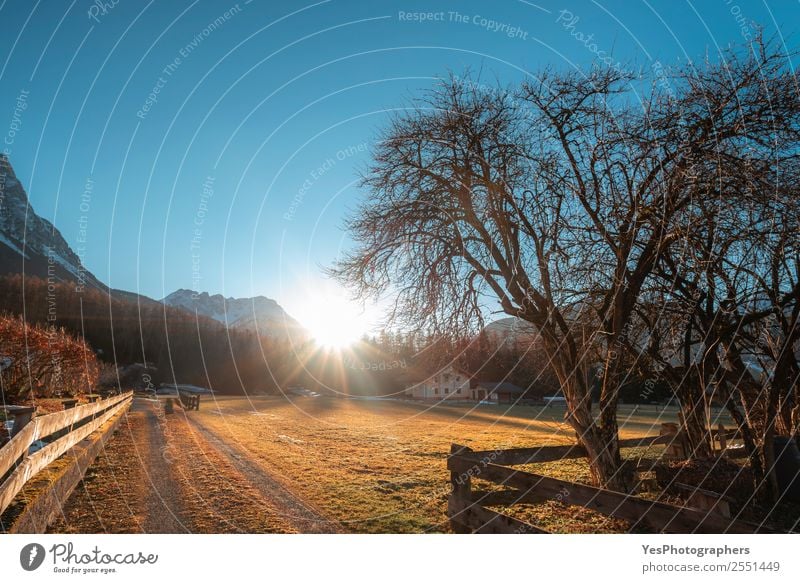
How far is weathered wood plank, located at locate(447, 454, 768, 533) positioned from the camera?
4406 mm

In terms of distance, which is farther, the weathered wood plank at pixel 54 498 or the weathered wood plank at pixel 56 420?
the weathered wood plank at pixel 56 420

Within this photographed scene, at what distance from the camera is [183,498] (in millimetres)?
7781

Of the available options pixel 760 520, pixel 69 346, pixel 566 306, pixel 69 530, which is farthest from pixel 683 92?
pixel 69 346

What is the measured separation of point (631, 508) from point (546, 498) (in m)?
2.09

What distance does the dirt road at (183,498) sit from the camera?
6422 mm

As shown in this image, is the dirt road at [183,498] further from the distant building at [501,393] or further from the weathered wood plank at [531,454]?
the distant building at [501,393]

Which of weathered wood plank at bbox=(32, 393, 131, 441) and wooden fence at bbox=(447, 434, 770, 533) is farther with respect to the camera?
weathered wood plank at bbox=(32, 393, 131, 441)

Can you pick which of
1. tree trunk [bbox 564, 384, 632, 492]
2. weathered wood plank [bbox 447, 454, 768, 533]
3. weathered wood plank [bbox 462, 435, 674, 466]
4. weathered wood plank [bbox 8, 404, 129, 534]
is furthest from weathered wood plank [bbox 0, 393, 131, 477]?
tree trunk [bbox 564, 384, 632, 492]

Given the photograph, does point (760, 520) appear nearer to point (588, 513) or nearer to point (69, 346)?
point (588, 513)

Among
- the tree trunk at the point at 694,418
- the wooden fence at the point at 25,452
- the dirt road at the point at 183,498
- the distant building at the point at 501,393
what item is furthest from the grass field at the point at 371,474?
the distant building at the point at 501,393

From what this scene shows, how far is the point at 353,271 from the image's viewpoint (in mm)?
10594

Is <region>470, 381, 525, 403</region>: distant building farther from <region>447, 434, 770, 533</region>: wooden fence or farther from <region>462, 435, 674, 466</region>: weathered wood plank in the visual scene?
<region>447, 434, 770, 533</region>: wooden fence

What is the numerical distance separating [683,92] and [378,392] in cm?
5276

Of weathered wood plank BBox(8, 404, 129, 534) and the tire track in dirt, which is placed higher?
weathered wood plank BBox(8, 404, 129, 534)
